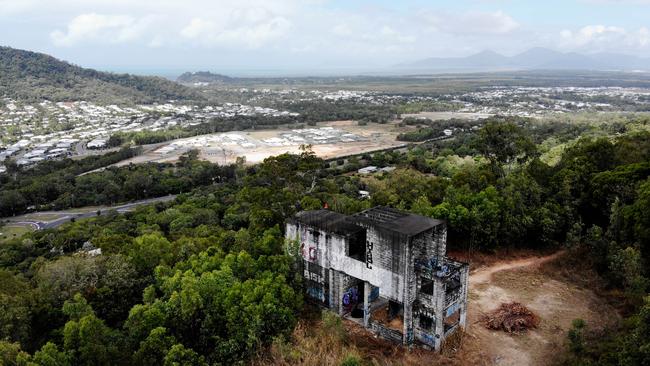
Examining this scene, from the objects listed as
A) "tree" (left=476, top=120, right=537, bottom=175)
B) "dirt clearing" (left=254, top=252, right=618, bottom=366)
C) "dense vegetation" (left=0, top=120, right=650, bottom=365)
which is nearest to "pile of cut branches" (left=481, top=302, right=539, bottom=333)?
"dirt clearing" (left=254, top=252, right=618, bottom=366)

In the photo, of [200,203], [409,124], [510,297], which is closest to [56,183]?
[200,203]

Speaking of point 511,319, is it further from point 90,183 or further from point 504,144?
point 90,183

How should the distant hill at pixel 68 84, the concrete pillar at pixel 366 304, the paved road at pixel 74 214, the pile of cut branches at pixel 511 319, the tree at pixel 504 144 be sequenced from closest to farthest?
the concrete pillar at pixel 366 304
the pile of cut branches at pixel 511 319
the tree at pixel 504 144
the paved road at pixel 74 214
the distant hill at pixel 68 84

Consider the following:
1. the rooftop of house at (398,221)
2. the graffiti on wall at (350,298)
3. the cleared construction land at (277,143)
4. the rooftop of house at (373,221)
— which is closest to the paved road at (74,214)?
the cleared construction land at (277,143)

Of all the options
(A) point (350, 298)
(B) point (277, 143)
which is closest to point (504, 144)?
(A) point (350, 298)

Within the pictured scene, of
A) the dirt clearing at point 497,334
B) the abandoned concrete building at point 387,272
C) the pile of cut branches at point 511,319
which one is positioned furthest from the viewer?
the pile of cut branches at point 511,319

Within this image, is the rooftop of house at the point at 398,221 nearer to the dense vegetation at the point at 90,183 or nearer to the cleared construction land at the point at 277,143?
the dense vegetation at the point at 90,183

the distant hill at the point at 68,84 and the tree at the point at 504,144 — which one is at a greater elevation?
the distant hill at the point at 68,84

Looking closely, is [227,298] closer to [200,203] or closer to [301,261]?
[301,261]
